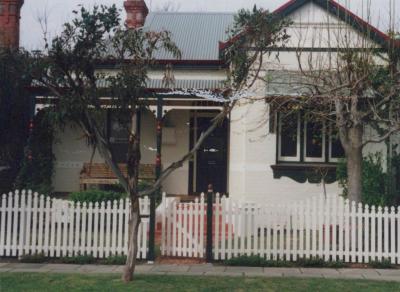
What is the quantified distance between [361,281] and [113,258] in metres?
4.12

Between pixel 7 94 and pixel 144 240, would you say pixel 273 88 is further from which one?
pixel 7 94

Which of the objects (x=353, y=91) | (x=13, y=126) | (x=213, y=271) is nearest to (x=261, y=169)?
(x=353, y=91)

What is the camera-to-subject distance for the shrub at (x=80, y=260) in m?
8.82

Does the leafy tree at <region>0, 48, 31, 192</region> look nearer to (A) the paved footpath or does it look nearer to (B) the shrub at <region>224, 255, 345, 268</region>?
(A) the paved footpath

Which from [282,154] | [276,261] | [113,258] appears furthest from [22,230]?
[282,154]

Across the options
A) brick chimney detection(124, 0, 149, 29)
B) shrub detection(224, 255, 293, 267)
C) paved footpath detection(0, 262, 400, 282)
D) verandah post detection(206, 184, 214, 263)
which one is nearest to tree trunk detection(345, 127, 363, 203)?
paved footpath detection(0, 262, 400, 282)

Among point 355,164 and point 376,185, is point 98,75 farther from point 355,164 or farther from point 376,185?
point 376,185

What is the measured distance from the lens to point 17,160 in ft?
48.5

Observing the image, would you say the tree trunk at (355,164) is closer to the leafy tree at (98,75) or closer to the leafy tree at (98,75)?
the leafy tree at (98,75)

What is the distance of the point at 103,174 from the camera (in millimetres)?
14781

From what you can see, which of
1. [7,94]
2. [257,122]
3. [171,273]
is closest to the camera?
[171,273]

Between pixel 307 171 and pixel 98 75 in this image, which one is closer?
pixel 98 75

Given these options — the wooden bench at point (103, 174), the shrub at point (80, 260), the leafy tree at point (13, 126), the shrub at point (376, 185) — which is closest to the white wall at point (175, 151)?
the wooden bench at point (103, 174)

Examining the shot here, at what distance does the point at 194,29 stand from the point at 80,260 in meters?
10.1
